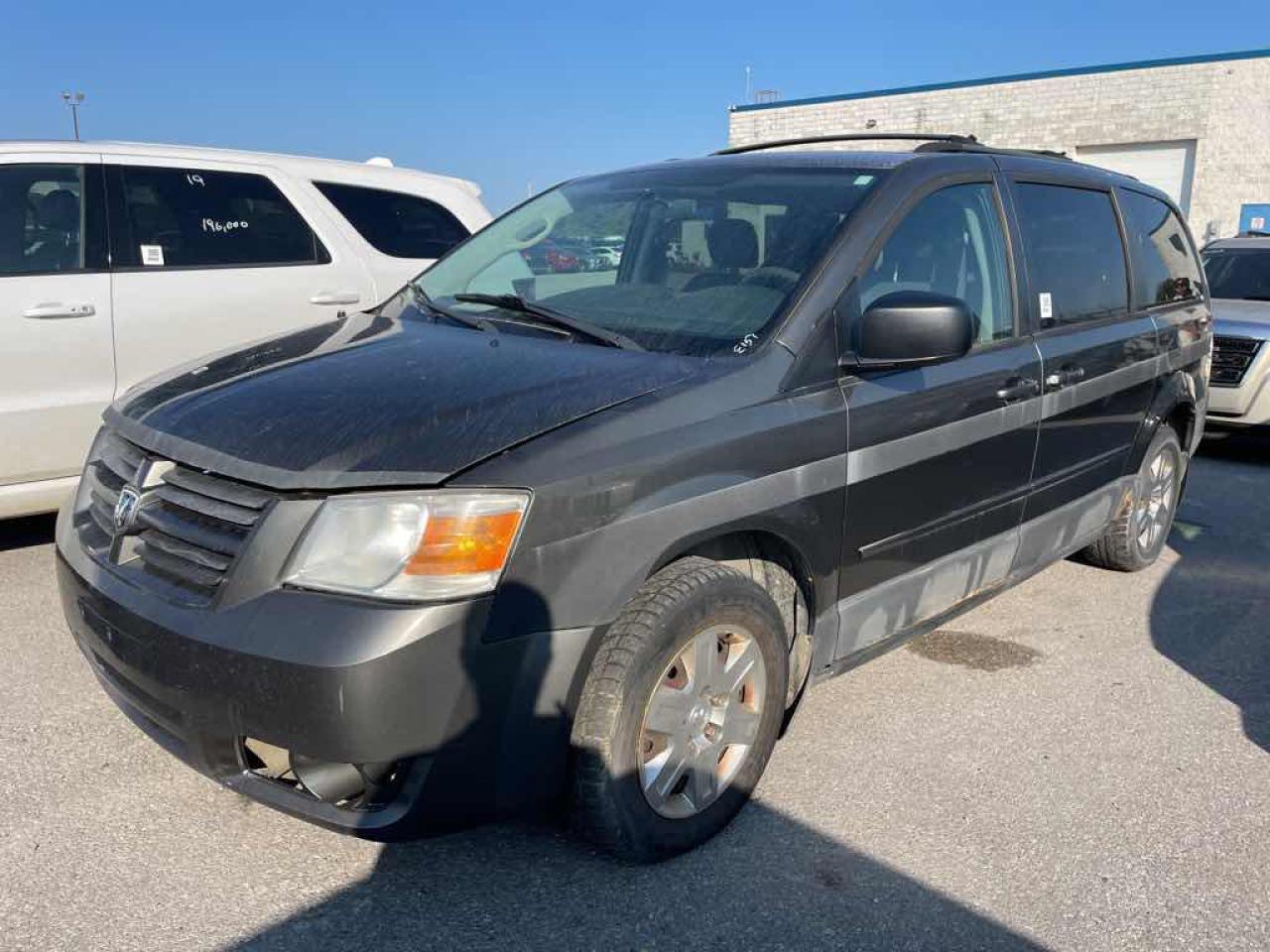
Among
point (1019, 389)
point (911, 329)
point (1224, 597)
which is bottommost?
point (1224, 597)

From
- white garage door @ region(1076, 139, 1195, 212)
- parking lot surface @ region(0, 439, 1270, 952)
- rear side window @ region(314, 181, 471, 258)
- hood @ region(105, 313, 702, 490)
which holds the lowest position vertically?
parking lot surface @ region(0, 439, 1270, 952)

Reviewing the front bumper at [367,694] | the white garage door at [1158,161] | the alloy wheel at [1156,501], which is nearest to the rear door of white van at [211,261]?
the front bumper at [367,694]

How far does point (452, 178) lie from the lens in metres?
6.34

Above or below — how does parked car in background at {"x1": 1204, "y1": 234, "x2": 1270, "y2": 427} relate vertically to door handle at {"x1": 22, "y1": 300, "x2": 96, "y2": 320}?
below

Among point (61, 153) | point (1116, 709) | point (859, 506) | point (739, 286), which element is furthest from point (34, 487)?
point (1116, 709)

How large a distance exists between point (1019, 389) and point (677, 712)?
1784 mm

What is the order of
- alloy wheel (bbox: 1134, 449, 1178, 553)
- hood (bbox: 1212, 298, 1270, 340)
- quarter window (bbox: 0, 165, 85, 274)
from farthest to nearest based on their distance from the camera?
hood (bbox: 1212, 298, 1270, 340) → alloy wheel (bbox: 1134, 449, 1178, 553) → quarter window (bbox: 0, 165, 85, 274)

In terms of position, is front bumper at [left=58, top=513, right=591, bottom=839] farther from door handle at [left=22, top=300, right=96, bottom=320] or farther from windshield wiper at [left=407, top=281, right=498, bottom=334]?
door handle at [left=22, top=300, right=96, bottom=320]

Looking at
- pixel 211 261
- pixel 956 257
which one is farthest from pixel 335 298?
pixel 956 257

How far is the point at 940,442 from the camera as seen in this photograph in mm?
3244

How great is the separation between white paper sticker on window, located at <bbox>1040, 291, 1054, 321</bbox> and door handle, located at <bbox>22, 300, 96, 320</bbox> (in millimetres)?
3974

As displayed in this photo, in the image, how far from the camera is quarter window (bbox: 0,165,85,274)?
4539 mm

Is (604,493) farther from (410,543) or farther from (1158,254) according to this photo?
(1158,254)

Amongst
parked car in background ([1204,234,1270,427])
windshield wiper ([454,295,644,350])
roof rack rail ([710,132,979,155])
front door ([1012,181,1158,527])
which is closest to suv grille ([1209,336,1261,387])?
parked car in background ([1204,234,1270,427])
